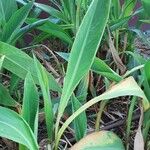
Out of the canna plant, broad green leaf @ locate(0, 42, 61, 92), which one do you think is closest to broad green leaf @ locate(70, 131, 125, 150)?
the canna plant

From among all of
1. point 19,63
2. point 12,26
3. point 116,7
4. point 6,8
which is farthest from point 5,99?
point 116,7

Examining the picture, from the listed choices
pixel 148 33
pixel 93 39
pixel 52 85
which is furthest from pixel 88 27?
pixel 148 33

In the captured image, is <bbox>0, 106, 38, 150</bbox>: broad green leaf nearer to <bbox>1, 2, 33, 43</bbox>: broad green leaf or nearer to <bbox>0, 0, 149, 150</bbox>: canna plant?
<bbox>0, 0, 149, 150</bbox>: canna plant

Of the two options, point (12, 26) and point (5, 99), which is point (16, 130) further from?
point (12, 26)

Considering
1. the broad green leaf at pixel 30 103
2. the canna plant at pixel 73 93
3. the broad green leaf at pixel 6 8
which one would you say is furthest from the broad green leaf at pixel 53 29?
the broad green leaf at pixel 30 103

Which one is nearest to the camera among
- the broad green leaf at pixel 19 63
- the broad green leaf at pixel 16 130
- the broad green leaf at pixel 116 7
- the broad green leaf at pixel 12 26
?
the broad green leaf at pixel 16 130

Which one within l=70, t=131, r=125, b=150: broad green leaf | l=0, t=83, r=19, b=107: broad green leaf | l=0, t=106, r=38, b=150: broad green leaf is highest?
l=0, t=106, r=38, b=150: broad green leaf

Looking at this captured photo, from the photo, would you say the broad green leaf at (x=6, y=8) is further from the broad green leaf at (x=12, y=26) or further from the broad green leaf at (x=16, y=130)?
the broad green leaf at (x=16, y=130)
